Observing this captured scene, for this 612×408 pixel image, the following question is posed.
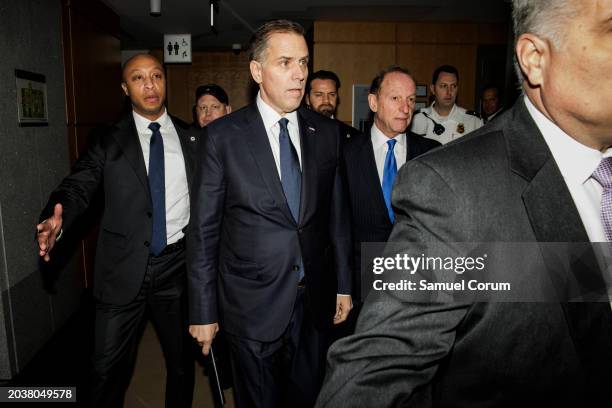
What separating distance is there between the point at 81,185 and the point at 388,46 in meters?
6.31

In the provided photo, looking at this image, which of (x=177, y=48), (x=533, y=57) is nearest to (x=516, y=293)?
(x=533, y=57)

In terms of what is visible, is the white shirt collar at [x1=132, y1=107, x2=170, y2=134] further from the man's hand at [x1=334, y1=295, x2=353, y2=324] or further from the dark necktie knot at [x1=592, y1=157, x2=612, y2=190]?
the dark necktie knot at [x1=592, y1=157, x2=612, y2=190]

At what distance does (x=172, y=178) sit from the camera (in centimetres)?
243

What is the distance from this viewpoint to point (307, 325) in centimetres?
202

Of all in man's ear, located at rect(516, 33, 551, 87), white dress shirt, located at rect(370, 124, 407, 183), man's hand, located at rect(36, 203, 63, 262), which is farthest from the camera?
white dress shirt, located at rect(370, 124, 407, 183)

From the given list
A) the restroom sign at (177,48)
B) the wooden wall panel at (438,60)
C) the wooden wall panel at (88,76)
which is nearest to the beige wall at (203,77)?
the restroom sign at (177,48)

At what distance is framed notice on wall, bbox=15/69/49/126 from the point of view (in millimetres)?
3164

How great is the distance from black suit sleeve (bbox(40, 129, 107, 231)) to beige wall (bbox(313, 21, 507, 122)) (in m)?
5.49

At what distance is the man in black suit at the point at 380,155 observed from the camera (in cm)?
268

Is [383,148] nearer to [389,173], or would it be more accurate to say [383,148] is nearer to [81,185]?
[389,173]

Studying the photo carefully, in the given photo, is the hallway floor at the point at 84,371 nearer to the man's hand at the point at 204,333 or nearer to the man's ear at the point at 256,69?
the man's hand at the point at 204,333

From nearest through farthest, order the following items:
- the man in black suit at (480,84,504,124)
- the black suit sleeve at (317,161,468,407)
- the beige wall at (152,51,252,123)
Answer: the black suit sleeve at (317,161,468,407) < the man in black suit at (480,84,504,124) < the beige wall at (152,51,252,123)

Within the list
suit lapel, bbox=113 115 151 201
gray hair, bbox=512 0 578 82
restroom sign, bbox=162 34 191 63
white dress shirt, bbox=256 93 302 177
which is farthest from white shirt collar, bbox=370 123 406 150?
restroom sign, bbox=162 34 191 63

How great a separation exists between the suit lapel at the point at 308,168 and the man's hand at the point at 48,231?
1088mm
